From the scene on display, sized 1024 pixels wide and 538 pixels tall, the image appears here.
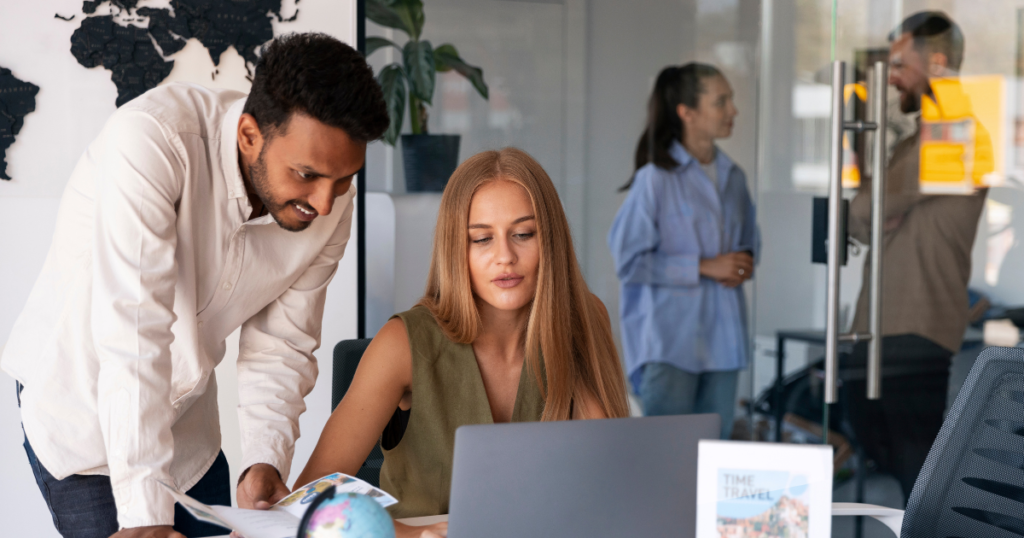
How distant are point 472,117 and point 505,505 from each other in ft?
6.71

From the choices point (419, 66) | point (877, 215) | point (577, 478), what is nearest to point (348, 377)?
point (577, 478)

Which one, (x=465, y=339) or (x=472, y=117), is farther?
(x=472, y=117)

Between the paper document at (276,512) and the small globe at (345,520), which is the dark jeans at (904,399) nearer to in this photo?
the paper document at (276,512)

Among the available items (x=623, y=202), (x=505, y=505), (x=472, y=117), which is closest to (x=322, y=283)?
(x=505, y=505)

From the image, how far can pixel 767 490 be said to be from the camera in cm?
88

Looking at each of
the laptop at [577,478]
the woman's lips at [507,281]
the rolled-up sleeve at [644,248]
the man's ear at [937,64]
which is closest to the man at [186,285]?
the woman's lips at [507,281]

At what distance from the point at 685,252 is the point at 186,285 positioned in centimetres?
208

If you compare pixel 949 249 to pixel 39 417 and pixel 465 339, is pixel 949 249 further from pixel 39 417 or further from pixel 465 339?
pixel 39 417

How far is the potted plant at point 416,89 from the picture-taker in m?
2.63

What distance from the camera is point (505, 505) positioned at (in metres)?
0.89

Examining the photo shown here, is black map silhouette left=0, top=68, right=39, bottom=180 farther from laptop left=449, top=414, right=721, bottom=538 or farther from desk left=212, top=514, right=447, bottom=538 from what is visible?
laptop left=449, top=414, right=721, bottom=538

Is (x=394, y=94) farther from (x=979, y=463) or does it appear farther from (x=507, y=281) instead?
(x=979, y=463)

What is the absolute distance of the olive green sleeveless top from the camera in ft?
4.88

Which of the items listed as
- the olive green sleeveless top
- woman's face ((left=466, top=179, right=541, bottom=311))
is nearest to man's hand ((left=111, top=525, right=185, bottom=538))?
the olive green sleeveless top
